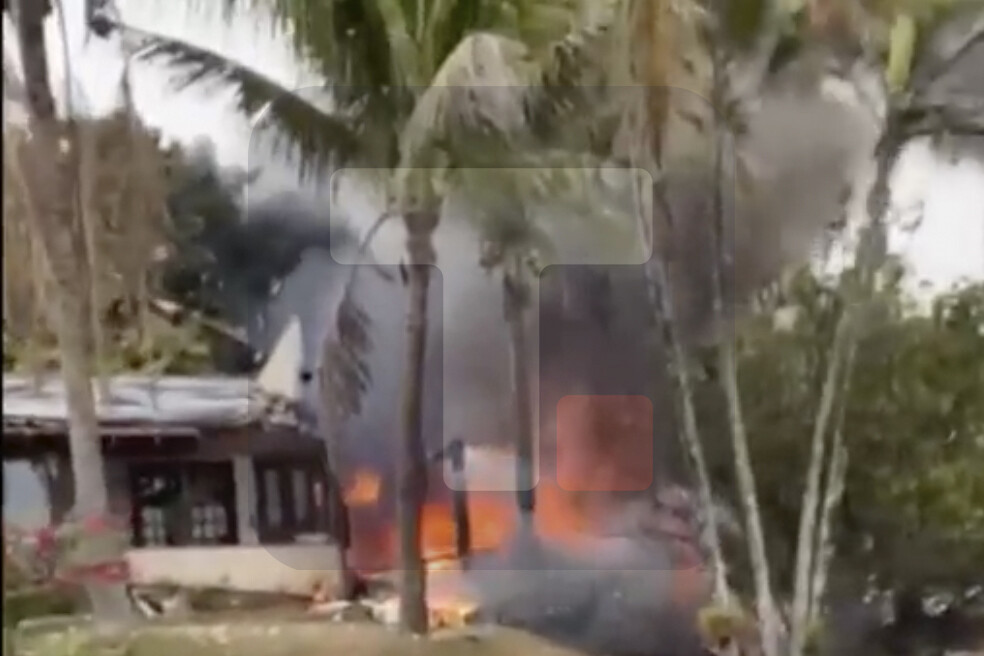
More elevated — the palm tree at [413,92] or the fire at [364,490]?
the palm tree at [413,92]

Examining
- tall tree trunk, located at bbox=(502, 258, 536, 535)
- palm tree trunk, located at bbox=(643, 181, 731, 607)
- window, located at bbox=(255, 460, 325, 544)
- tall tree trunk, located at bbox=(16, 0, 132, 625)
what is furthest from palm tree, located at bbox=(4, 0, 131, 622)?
palm tree trunk, located at bbox=(643, 181, 731, 607)

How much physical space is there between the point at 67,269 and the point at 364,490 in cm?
28

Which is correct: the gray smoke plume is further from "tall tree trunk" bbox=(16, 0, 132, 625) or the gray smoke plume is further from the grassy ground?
"tall tree trunk" bbox=(16, 0, 132, 625)

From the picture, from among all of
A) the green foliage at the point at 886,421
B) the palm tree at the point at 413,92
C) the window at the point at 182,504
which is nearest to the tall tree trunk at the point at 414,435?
the palm tree at the point at 413,92

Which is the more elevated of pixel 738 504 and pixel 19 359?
pixel 19 359

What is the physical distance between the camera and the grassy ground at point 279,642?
3.34 feet

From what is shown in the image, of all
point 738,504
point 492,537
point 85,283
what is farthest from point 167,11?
point 738,504

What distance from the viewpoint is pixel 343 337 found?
103 centimetres

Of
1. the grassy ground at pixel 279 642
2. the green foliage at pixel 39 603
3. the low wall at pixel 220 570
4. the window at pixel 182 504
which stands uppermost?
the window at pixel 182 504

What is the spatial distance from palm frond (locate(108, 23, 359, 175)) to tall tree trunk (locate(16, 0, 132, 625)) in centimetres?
7

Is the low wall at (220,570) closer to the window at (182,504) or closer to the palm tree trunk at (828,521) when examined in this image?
the window at (182,504)

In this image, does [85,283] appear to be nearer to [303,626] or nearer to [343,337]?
[343,337]

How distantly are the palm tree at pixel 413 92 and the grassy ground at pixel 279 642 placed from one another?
0.05 metres

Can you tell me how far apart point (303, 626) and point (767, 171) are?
0.50m
